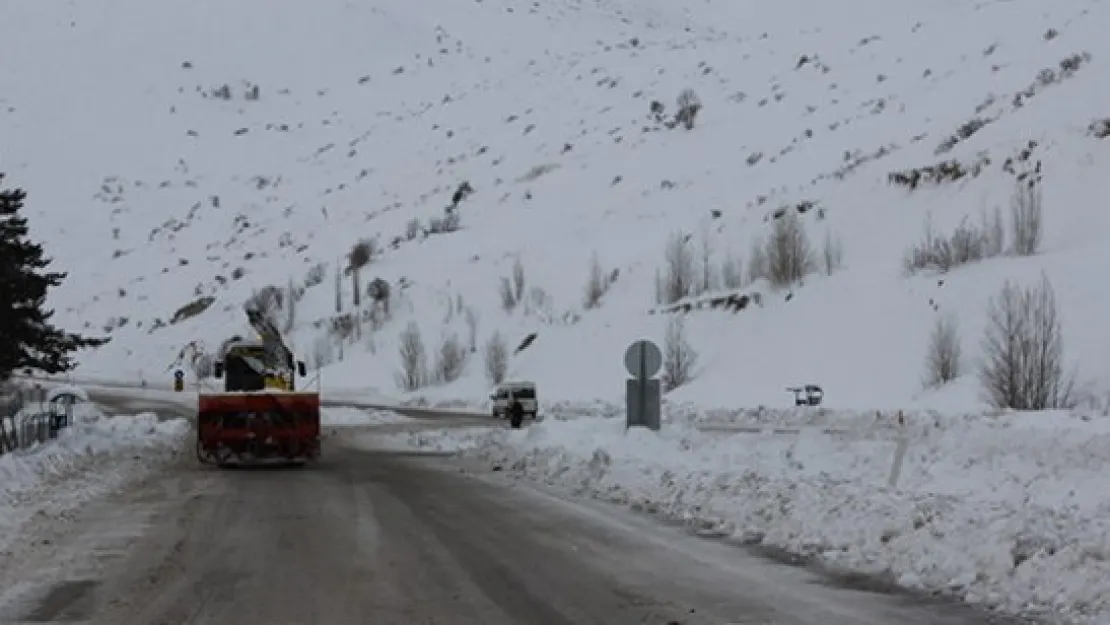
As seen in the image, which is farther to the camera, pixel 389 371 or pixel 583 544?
pixel 389 371

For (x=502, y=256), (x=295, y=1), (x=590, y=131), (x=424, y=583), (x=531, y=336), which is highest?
(x=295, y=1)

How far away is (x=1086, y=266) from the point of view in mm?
Result: 36344

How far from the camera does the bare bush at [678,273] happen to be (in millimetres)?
52906

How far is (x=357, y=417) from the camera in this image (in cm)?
4697

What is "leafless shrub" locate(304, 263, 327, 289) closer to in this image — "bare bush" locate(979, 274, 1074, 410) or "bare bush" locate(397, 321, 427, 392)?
"bare bush" locate(397, 321, 427, 392)

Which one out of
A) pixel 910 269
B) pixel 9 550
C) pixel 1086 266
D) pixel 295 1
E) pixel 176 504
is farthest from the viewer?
pixel 295 1

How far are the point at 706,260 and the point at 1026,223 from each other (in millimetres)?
15908

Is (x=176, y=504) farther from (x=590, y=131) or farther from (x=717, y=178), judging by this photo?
(x=590, y=131)

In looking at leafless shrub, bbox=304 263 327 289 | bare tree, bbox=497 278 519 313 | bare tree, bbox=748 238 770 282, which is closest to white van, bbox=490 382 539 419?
bare tree, bbox=748 238 770 282

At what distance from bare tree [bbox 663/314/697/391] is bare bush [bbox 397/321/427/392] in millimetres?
18122

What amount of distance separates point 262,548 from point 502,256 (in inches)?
2172

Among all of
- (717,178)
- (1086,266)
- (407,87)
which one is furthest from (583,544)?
(407,87)

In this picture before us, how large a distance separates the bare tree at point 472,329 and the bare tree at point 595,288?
23.2ft

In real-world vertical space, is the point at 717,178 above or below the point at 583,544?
above
